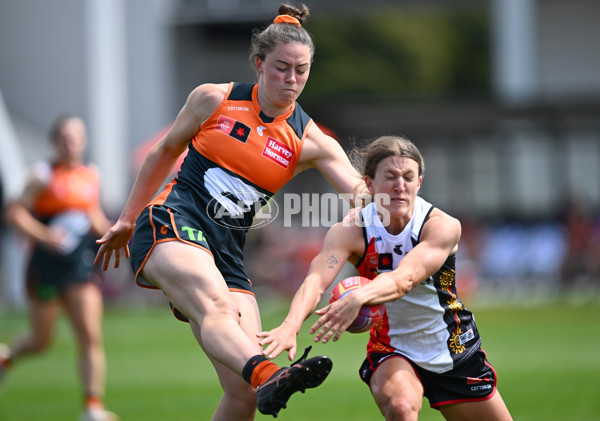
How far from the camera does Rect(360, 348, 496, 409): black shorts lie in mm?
4676

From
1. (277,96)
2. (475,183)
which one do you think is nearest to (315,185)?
(475,183)

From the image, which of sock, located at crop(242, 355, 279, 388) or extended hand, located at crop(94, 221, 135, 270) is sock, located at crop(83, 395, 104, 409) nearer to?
extended hand, located at crop(94, 221, 135, 270)

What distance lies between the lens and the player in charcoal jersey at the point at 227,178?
4.68 meters

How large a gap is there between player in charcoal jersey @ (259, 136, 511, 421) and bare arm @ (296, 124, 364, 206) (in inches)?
12.7

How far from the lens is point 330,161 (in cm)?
517

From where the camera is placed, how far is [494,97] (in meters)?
24.1

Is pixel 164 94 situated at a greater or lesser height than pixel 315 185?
greater

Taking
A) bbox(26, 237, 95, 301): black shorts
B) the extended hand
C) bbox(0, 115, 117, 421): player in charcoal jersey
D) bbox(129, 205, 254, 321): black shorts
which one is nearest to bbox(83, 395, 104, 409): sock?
bbox(0, 115, 117, 421): player in charcoal jersey

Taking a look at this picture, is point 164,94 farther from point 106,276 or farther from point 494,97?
point 494,97

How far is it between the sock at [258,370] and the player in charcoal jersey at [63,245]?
12.1 feet

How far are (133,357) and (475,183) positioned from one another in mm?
14678

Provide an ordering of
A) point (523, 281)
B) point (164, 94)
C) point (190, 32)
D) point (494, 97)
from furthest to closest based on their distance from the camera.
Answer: point (190, 32)
point (164, 94)
point (494, 97)
point (523, 281)

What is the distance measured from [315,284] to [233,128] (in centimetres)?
105

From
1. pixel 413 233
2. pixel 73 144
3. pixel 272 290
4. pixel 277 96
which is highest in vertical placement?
pixel 277 96
